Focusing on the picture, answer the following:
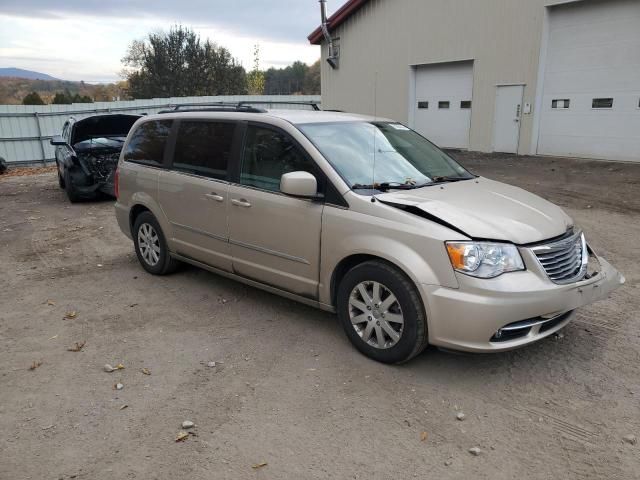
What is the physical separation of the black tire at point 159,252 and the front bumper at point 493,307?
3.25 metres

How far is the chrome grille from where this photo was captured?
3.39 m

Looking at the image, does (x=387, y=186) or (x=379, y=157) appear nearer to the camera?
(x=387, y=186)

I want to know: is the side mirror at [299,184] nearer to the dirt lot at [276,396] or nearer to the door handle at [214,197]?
the door handle at [214,197]

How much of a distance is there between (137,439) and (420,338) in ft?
6.09

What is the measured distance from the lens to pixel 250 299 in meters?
5.08

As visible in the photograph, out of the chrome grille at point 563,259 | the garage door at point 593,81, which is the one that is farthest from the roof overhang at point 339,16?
the chrome grille at point 563,259

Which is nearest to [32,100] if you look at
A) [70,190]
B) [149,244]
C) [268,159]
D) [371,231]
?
[70,190]

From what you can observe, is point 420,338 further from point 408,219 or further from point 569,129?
point 569,129

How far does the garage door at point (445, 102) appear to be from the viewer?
53.5 feet

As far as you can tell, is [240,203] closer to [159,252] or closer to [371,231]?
[371,231]

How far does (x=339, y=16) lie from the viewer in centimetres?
1905

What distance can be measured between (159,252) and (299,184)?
8.25 ft

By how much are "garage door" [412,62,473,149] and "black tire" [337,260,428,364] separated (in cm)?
1383

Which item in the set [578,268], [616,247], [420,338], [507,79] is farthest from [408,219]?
[507,79]
